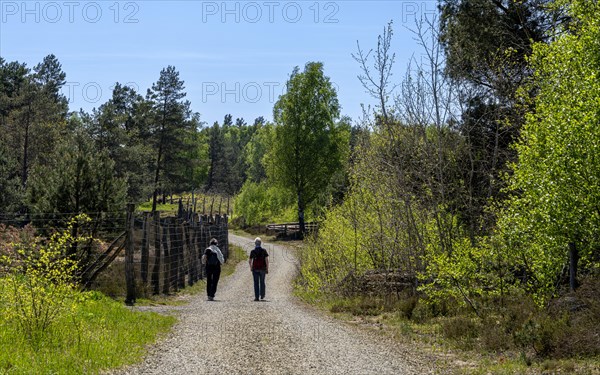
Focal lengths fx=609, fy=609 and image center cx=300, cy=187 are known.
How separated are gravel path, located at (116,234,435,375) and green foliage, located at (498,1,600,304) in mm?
3343

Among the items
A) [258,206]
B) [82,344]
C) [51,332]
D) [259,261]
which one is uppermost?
[258,206]

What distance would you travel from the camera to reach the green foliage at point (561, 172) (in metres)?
10.5

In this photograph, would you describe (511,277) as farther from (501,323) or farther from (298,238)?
(298,238)

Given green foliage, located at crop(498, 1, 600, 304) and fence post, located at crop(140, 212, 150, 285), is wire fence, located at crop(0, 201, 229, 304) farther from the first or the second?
green foliage, located at crop(498, 1, 600, 304)

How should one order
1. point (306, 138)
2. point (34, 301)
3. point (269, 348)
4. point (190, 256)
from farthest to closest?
1. point (306, 138)
2. point (190, 256)
3. point (269, 348)
4. point (34, 301)

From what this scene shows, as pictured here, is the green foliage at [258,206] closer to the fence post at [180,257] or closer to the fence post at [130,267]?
the fence post at [180,257]

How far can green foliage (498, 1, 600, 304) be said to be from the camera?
34.4 ft

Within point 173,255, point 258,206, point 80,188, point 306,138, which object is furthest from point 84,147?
point 258,206

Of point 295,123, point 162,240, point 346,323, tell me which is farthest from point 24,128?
point 346,323

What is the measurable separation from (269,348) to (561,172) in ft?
19.4

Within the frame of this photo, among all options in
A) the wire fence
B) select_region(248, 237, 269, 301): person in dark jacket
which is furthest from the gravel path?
select_region(248, 237, 269, 301): person in dark jacket

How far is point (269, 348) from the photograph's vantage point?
979cm

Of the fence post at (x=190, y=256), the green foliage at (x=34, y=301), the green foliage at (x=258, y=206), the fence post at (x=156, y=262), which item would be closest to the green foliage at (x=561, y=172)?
the green foliage at (x=34, y=301)

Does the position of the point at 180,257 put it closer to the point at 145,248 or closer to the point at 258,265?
the point at 258,265
